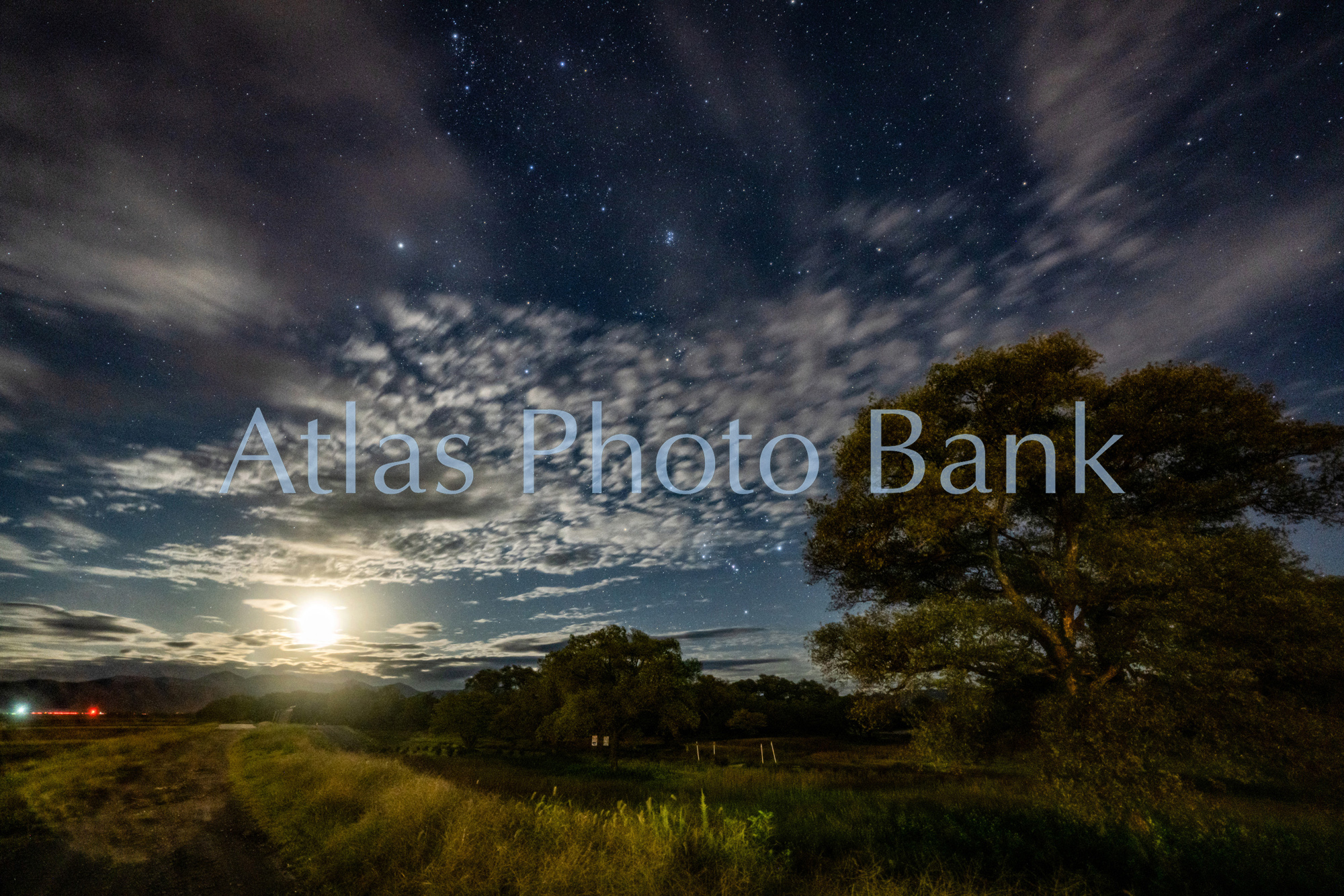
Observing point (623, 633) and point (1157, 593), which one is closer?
point (1157, 593)

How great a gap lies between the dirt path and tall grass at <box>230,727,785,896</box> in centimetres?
72

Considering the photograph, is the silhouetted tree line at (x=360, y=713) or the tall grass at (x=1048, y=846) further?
the silhouetted tree line at (x=360, y=713)

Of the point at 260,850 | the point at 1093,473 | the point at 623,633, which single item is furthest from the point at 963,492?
the point at 623,633

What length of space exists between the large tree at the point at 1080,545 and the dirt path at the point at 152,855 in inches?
448

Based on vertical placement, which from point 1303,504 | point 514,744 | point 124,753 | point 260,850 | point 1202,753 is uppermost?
point 1303,504

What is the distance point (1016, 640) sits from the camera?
417 inches

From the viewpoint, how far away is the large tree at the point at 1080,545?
8.84 m

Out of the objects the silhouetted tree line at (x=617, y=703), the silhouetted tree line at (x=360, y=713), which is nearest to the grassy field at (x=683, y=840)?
the silhouetted tree line at (x=617, y=703)

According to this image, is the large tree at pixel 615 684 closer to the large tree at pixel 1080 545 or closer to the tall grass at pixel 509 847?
the tall grass at pixel 509 847

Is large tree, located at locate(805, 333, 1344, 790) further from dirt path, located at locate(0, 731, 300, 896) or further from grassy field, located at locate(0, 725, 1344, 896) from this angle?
dirt path, located at locate(0, 731, 300, 896)

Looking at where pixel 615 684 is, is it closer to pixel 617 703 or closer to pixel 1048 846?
pixel 617 703

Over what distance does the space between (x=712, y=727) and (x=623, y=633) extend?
3979cm

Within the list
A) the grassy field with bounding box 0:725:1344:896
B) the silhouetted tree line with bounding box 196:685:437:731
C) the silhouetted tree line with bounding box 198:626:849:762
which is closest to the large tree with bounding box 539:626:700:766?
the silhouetted tree line with bounding box 198:626:849:762

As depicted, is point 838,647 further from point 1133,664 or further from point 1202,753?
point 1202,753
